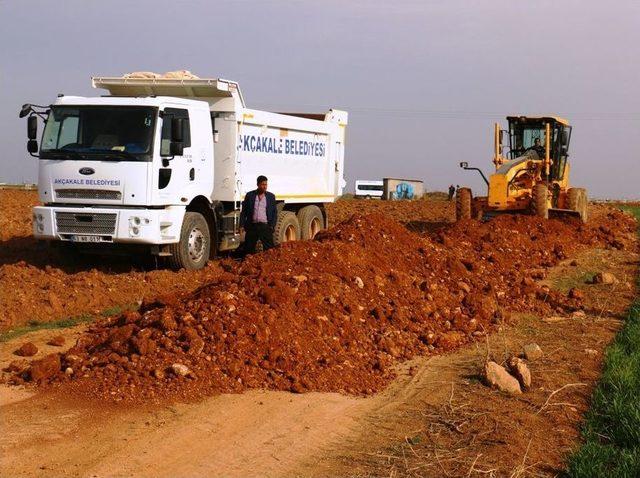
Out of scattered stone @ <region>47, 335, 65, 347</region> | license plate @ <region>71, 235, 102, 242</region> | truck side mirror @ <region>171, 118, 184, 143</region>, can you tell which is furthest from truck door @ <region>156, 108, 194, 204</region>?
scattered stone @ <region>47, 335, 65, 347</region>

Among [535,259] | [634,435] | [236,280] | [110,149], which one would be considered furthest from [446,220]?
[634,435]

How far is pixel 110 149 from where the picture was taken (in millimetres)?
13500

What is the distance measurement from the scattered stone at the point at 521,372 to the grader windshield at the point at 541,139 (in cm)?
1508

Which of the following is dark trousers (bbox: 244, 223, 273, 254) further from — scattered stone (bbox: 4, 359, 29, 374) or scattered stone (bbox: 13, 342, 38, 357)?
scattered stone (bbox: 4, 359, 29, 374)

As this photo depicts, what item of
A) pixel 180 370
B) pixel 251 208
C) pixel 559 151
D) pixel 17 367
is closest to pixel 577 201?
pixel 559 151

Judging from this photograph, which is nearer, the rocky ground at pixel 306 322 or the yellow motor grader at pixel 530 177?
the rocky ground at pixel 306 322

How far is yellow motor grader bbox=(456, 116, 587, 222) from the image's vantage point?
A: 21391 millimetres

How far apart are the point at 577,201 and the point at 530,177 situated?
4.99 feet

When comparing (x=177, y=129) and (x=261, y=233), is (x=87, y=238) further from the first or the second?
(x=261, y=233)

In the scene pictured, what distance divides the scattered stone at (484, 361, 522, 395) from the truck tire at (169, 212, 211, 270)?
24.3 feet

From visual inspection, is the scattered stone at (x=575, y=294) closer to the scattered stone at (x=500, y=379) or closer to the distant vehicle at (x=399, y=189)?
the scattered stone at (x=500, y=379)

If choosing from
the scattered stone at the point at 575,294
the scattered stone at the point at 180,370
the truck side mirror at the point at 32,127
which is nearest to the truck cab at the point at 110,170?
the truck side mirror at the point at 32,127

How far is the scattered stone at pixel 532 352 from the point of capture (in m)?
9.12

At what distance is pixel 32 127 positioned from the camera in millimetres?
13844
